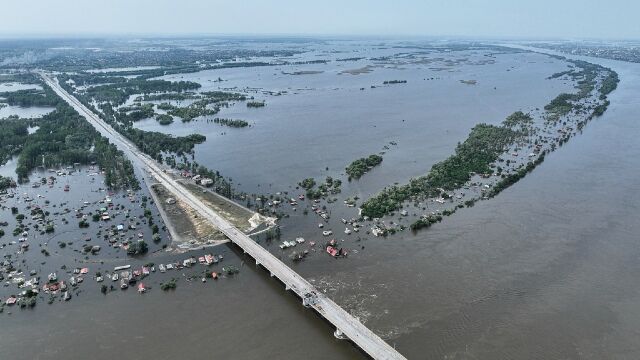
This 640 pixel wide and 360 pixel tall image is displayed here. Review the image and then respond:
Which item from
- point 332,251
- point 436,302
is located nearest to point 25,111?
point 332,251

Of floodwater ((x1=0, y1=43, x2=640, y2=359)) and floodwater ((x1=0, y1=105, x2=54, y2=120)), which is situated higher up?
floodwater ((x1=0, y1=105, x2=54, y2=120))

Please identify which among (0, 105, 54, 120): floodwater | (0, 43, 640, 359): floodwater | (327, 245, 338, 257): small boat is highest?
(0, 105, 54, 120): floodwater

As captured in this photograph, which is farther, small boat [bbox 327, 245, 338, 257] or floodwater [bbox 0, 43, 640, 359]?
small boat [bbox 327, 245, 338, 257]

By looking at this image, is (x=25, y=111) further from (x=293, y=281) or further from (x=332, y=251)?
→ (x=293, y=281)

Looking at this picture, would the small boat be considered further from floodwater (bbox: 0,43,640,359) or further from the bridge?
the bridge

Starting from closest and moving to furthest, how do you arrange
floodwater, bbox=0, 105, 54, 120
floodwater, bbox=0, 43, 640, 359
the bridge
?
the bridge → floodwater, bbox=0, 43, 640, 359 → floodwater, bbox=0, 105, 54, 120

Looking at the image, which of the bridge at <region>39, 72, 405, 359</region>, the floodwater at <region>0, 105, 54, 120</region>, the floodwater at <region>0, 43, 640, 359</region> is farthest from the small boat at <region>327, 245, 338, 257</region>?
the floodwater at <region>0, 105, 54, 120</region>

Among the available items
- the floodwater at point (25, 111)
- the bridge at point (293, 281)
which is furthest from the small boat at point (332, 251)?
the floodwater at point (25, 111)

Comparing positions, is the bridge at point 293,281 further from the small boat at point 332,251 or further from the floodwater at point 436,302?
the small boat at point 332,251
